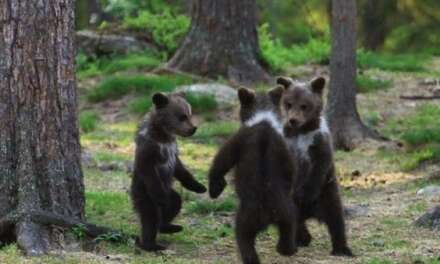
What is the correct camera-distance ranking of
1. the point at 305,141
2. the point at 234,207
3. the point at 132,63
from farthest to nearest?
the point at 132,63, the point at 234,207, the point at 305,141

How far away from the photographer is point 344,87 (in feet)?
50.2

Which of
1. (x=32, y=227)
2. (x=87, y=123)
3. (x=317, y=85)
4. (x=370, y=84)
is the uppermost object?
(x=317, y=85)

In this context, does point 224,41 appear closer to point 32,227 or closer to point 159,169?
point 159,169

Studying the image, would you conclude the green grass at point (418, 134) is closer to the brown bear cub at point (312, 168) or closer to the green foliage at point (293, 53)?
the green foliage at point (293, 53)

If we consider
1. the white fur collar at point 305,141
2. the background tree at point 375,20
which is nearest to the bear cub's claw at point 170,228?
the white fur collar at point 305,141

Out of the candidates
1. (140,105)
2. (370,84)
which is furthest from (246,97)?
(370,84)

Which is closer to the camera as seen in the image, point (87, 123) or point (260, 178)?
point (260, 178)

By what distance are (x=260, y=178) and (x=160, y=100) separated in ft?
5.70

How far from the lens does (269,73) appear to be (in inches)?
755

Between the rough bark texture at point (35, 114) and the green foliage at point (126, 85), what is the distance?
993cm

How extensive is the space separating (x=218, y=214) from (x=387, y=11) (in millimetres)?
15154

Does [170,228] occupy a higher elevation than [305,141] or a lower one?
lower

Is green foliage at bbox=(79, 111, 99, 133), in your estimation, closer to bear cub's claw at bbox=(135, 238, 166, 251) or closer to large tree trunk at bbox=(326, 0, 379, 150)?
large tree trunk at bbox=(326, 0, 379, 150)

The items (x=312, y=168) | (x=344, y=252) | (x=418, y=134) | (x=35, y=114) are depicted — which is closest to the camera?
(x=35, y=114)
